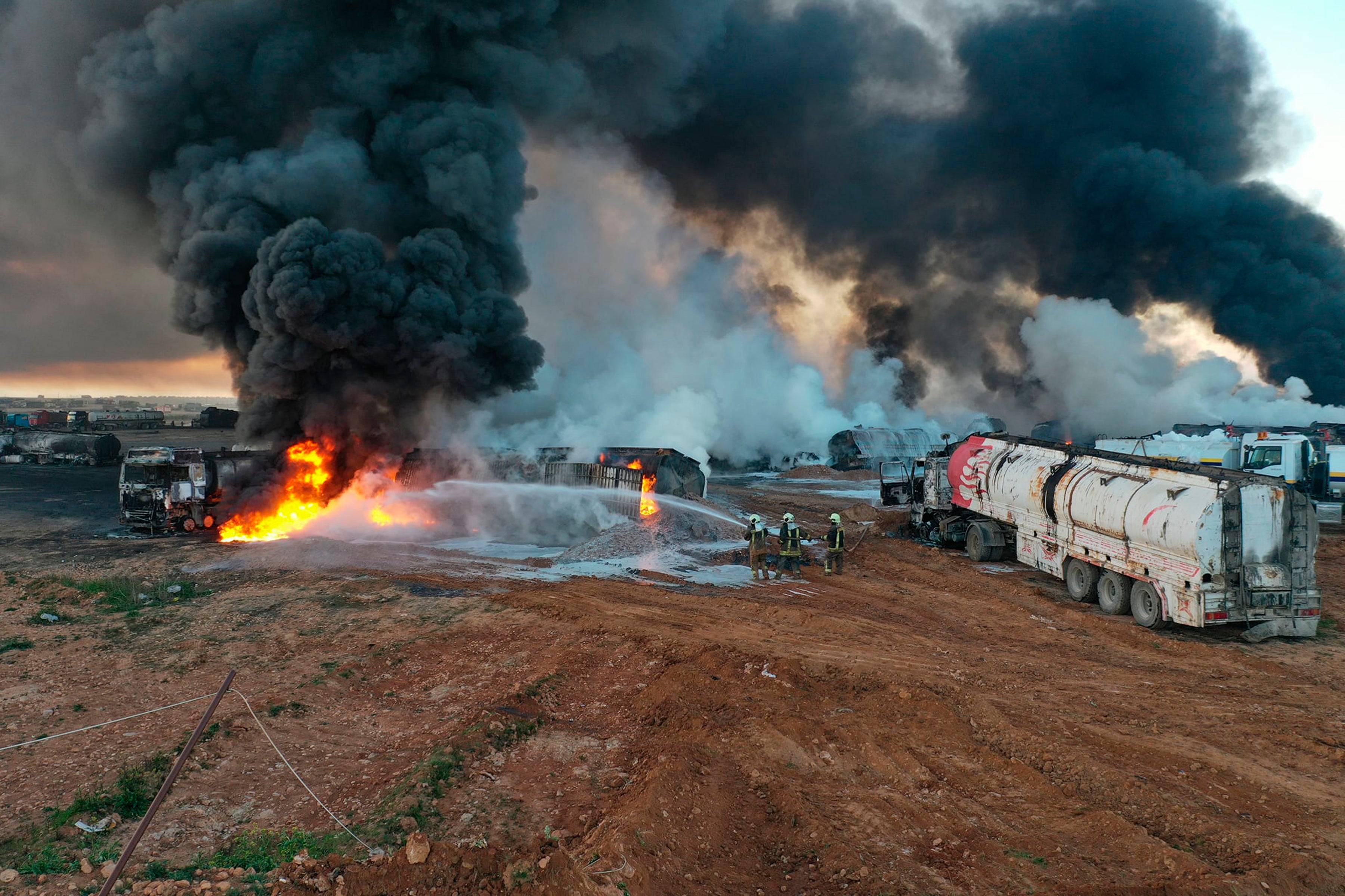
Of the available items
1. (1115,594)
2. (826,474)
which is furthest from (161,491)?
(826,474)

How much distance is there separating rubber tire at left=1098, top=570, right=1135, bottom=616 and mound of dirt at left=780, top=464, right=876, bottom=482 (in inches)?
1262

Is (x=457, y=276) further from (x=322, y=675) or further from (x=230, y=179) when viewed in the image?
(x=322, y=675)

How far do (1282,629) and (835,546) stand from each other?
8.50 m

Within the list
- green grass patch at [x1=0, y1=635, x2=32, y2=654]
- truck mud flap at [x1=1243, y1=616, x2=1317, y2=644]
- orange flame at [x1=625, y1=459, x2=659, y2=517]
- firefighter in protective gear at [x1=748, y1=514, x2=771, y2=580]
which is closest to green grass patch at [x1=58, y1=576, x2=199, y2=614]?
green grass patch at [x1=0, y1=635, x2=32, y2=654]

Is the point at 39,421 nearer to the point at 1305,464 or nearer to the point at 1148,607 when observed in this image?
the point at 1148,607

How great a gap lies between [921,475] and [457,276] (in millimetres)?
19383

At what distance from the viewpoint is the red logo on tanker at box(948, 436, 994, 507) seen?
19.6m

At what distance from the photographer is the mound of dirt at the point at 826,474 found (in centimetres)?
4734

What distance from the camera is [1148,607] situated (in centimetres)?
1299

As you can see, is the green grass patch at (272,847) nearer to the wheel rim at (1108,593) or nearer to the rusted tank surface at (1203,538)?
the rusted tank surface at (1203,538)

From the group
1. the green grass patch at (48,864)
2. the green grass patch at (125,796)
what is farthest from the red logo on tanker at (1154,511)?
the green grass patch at (48,864)

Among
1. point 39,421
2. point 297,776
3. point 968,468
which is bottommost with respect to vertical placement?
point 297,776

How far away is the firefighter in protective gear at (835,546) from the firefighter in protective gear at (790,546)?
0.68 metres

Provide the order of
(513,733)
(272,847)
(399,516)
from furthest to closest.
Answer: (399,516) → (513,733) → (272,847)
